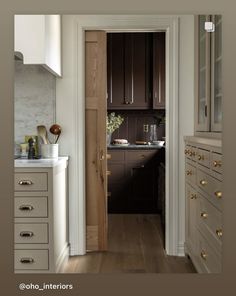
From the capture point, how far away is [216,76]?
57.4 inches

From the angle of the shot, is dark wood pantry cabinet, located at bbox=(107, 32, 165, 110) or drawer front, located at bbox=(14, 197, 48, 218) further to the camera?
dark wood pantry cabinet, located at bbox=(107, 32, 165, 110)

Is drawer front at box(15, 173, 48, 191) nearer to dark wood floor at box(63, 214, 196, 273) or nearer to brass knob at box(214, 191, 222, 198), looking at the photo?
dark wood floor at box(63, 214, 196, 273)

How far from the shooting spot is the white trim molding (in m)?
1.47

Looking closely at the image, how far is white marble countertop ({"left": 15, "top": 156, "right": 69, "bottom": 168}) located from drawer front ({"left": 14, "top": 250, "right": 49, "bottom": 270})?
0.86ft

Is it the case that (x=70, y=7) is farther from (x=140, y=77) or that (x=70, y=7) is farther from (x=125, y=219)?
(x=125, y=219)

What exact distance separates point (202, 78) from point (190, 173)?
12.5 inches

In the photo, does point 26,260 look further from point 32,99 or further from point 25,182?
point 32,99

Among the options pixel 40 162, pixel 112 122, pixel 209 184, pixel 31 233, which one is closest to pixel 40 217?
pixel 31 233

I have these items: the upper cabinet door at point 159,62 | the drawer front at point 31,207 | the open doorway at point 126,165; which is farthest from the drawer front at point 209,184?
the drawer front at point 31,207

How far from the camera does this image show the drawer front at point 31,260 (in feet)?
4.60

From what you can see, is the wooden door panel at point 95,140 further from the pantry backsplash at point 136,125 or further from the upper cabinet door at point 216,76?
the upper cabinet door at point 216,76

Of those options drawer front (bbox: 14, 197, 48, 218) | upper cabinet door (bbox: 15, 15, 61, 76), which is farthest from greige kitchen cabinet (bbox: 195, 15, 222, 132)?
drawer front (bbox: 14, 197, 48, 218)

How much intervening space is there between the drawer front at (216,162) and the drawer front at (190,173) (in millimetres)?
105

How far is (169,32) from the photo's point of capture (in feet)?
4.92
